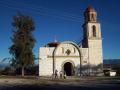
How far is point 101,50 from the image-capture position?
50.0 metres

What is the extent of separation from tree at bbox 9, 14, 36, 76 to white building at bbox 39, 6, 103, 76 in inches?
90.3

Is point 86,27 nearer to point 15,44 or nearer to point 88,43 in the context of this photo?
point 88,43

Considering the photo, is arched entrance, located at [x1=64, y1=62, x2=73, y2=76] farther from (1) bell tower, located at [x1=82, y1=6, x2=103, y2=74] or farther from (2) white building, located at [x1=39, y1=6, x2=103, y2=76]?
(1) bell tower, located at [x1=82, y1=6, x2=103, y2=74]

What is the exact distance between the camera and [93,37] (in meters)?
50.6

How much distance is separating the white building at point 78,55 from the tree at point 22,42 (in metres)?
2.29

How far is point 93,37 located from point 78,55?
4.47m

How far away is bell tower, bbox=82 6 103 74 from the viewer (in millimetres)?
49844

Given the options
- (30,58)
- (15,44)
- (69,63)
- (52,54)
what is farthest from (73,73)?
(15,44)

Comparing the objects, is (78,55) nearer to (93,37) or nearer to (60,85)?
(93,37)

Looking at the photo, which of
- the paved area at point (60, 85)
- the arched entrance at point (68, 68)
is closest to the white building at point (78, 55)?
the arched entrance at point (68, 68)

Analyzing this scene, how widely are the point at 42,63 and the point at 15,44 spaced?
5.85 meters

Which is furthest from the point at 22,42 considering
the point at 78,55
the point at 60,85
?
the point at 60,85

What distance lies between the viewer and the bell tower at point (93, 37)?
49844 mm

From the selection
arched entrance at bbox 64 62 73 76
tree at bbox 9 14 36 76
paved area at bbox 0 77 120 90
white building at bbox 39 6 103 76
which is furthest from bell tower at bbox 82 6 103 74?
paved area at bbox 0 77 120 90
